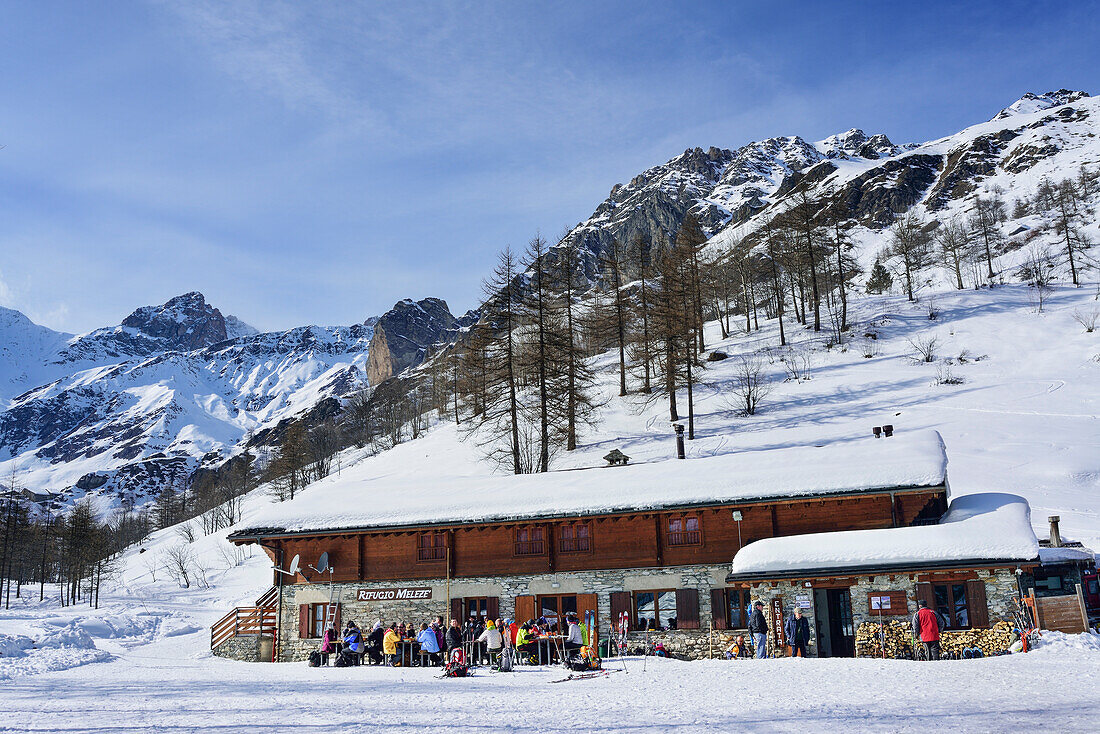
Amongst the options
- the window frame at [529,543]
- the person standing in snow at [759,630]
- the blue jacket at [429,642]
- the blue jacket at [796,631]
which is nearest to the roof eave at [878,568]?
the blue jacket at [796,631]

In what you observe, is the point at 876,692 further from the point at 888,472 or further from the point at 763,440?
the point at 763,440

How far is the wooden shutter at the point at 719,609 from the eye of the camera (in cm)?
2255

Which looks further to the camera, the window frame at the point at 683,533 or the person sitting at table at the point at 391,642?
the window frame at the point at 683,533

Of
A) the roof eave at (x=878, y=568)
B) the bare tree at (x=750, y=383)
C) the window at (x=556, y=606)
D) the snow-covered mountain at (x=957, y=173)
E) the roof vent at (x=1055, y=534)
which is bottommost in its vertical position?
the window at (x=556, y=606)

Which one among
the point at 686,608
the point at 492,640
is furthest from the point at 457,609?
the point at 686,608

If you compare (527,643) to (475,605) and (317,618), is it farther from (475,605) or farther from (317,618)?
(317,618)

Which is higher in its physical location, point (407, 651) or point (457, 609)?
point (457, 609)

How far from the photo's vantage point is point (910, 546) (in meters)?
19.2

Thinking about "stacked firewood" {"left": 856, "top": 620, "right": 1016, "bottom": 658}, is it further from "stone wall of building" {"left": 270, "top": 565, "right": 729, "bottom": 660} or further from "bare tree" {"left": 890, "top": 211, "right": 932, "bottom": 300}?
"bare tree" {"left": 890, "top": 211, "right": 932, "bottom": 300}

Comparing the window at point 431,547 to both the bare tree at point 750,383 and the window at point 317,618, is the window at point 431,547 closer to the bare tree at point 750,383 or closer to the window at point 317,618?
the window at point 317,618

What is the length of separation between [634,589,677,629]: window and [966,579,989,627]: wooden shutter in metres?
8.19

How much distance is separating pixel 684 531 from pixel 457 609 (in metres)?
7.97

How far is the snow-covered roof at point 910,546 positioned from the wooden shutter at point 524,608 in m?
7.29

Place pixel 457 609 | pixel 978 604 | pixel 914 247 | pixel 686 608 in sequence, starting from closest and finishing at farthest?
pixel 978 604 < pixel 686 608 < pixel 457 609 < pixel 914 247
